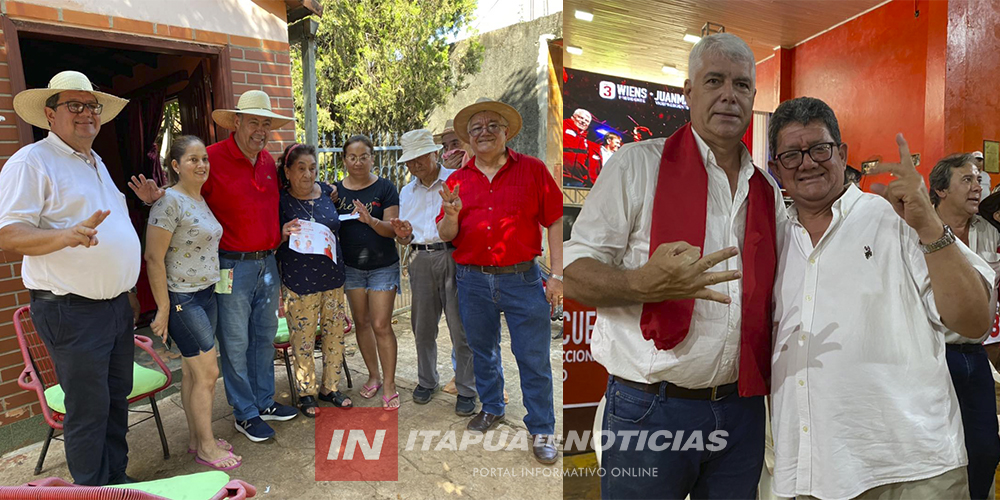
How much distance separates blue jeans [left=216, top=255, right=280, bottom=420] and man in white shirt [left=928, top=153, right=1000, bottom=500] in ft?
9.23

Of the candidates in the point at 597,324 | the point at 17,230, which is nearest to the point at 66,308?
the point at 17,230

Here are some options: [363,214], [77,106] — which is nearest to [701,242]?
[363,214]

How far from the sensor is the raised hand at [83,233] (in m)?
2.02

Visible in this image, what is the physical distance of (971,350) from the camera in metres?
1.21

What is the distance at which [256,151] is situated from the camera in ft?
9.71

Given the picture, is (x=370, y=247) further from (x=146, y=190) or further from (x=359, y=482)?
(x=359, y=482)

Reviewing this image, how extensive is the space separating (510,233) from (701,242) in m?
1.57

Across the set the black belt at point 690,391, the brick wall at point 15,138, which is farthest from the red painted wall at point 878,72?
the brick wall at point 15,138

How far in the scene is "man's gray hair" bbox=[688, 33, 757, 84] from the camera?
1.13 metres

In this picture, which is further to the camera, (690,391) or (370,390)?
(370,390)

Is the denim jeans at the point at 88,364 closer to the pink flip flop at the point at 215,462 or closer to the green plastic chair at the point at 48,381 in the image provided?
the green plastic chair at the point at 48,381

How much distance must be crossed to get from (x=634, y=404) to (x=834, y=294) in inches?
18.4

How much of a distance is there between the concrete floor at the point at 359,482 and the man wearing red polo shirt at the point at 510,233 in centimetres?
22

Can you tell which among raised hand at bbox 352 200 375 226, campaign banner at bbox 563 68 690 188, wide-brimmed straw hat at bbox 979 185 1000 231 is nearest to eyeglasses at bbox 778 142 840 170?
campaign banner at bbox 563 68 690 188
